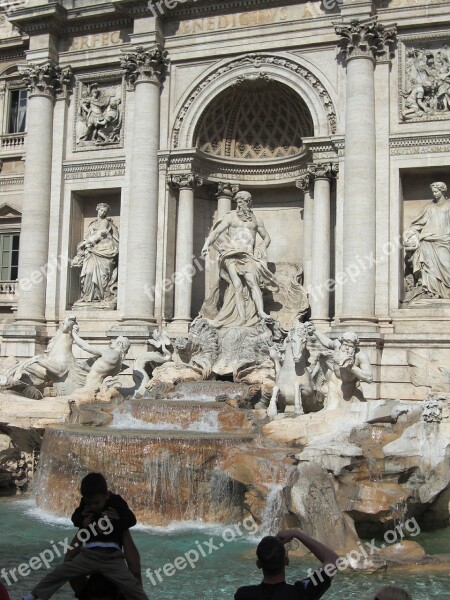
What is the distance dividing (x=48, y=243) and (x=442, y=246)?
35.1ft

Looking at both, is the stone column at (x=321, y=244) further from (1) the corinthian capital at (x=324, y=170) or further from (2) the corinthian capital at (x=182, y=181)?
(2) the corinthian capital at (x=182, y=181)

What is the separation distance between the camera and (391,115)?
18.5 m

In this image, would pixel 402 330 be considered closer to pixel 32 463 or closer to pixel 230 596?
pixel 32 463

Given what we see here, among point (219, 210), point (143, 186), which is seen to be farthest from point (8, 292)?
point (219, 210)

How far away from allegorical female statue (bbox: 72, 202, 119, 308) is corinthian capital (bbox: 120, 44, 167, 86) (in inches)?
145

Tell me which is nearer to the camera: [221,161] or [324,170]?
[324,170]

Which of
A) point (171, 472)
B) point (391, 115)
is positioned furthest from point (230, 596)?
point (391, 115)

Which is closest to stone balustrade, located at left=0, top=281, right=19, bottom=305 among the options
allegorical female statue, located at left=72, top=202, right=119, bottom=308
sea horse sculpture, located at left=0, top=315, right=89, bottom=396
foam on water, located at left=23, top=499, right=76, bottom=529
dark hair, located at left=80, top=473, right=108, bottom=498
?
allegorical female statue, located at left=72, top=202, right=119, bottom=308

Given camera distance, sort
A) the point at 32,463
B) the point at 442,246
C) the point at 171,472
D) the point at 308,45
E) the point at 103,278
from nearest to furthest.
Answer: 1. the point at 171,472
2. the point at 32,463
3. the point at 442,246
4. the point at 308,45
5. the point at 103,278

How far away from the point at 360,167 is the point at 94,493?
14.2 meters

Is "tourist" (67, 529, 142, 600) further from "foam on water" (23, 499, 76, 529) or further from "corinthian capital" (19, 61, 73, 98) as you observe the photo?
"corinthian capital" (19, 61, 73, 98)

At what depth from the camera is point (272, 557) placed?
4.32 m

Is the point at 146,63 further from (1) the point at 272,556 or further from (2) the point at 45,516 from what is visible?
(1) the point at 272,556

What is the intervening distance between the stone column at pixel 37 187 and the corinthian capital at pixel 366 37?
26.6ft
